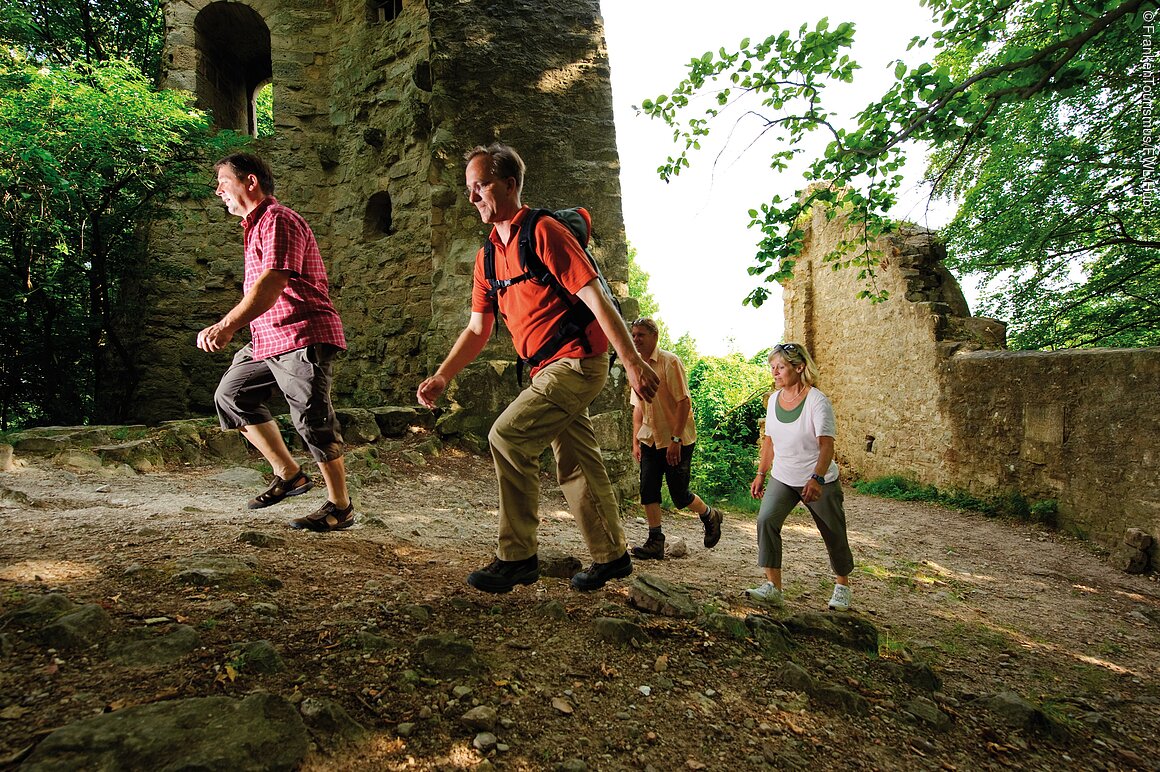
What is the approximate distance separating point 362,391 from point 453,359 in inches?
218

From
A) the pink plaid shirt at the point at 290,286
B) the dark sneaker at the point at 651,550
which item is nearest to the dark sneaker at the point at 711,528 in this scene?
the dark sneaker at the point at 651,550

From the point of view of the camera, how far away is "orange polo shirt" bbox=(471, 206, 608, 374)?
230 cm

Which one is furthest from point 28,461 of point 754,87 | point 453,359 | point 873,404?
point 873,404

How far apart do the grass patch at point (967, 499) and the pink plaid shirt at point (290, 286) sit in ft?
25.0

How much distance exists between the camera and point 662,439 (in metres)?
4.11

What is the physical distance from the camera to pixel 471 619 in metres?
2.27

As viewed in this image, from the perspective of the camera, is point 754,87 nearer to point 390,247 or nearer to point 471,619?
point 471,619

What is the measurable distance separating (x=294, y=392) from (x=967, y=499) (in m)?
8.19

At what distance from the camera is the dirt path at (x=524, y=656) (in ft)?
5.11

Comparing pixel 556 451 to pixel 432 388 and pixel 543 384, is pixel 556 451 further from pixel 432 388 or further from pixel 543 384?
pixel 432 388

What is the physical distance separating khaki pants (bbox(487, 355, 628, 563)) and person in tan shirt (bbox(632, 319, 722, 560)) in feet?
5.14

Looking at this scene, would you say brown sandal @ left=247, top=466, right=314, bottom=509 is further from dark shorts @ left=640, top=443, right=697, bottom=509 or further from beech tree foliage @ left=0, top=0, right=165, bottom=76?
beech tree foliage @ left=0, top=0, right=165, bottom=76

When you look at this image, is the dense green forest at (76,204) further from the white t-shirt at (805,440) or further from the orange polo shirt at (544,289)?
the white t-shirt at (805,440)

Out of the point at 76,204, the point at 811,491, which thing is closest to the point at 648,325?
the point at 811,491
